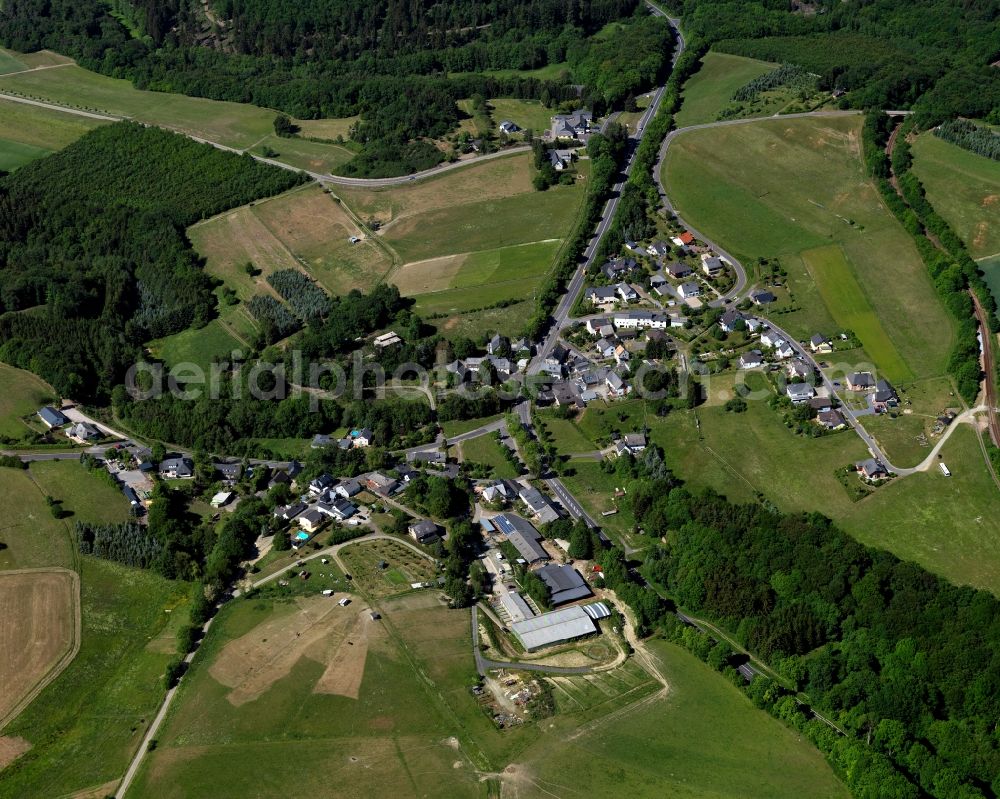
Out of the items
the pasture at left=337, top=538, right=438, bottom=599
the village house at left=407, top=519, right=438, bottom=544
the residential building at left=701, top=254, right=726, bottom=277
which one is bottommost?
the pasture at left=337, top=538, right=438, bottom=599

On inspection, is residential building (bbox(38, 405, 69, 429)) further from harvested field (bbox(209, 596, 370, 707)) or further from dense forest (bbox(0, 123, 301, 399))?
harvested field (bbox(209, 596, 370, 707))

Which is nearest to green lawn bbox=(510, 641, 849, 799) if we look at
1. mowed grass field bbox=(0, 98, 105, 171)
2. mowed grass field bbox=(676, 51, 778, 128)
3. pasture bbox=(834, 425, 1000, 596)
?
pasture bbox=(834, 425, 1000, 596)

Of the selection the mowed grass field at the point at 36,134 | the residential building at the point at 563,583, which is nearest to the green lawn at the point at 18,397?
the mowed grass field at the point at 36,134

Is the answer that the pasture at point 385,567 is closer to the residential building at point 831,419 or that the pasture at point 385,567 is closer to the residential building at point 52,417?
the residential building at point 52,417

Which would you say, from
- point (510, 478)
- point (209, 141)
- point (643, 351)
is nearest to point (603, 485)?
point (510, 478)

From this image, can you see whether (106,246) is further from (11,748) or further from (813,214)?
(813,214)
